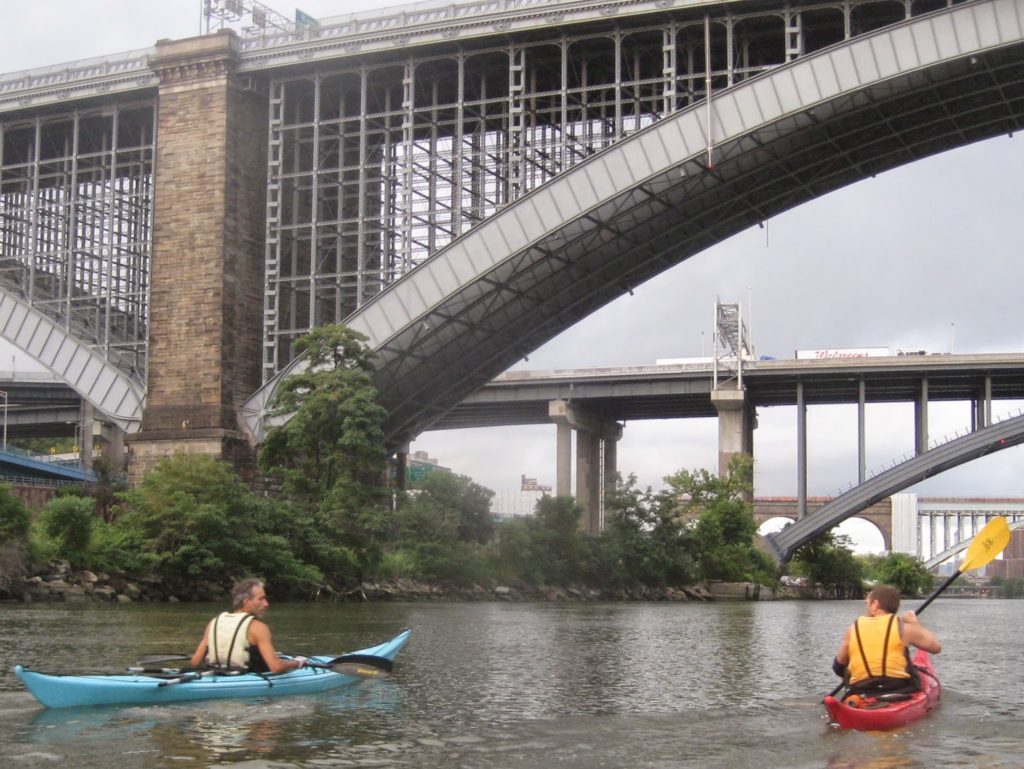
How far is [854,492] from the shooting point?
74.6 metres

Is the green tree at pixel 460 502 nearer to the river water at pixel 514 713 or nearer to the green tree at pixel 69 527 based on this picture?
the green tree at pixel 69 527

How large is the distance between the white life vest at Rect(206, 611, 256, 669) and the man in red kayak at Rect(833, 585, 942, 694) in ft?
22.7

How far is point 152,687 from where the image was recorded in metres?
15.0

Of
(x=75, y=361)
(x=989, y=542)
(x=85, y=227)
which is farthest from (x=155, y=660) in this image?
(x=85, y=227)

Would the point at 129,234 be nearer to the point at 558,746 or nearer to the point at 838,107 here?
the point at 838,107

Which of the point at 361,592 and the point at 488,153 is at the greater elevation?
the point at 488,153

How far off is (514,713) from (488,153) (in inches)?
1395

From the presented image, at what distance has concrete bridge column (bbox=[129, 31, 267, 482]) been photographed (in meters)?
50.2

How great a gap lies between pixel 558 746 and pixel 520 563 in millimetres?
47006

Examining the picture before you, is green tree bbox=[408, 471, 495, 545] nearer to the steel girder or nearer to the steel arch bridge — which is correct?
the steel arch bridge

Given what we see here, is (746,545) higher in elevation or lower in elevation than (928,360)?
lower

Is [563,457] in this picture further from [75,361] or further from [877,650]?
[877,650]

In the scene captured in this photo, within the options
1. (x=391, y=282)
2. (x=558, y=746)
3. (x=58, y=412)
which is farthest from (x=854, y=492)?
(x=58, y=412)

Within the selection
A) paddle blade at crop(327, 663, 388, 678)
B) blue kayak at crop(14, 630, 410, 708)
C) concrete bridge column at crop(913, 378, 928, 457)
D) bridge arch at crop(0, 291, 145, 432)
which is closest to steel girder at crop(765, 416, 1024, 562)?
concrete bridge column at crop(913, 378, 928, 457)
